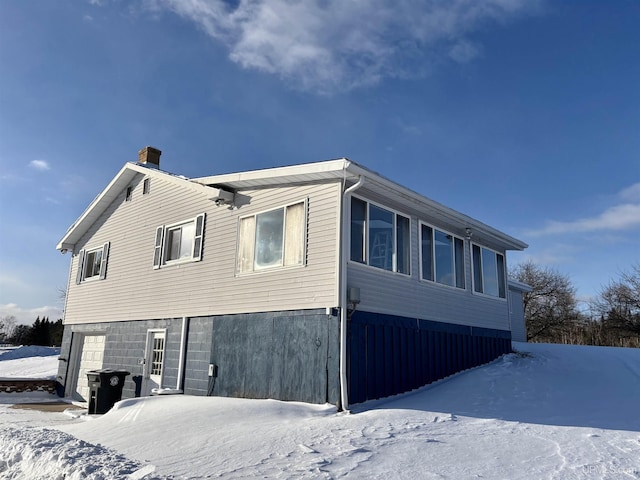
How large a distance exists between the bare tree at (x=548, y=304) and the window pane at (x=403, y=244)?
24.3 metres

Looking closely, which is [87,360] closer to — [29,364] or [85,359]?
[85,359]

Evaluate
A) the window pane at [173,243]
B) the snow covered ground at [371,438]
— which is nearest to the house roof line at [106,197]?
the window pane at [173,243]

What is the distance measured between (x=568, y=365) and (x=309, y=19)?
996cm

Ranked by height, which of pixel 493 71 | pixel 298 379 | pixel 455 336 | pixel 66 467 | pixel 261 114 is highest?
pixel 493 71

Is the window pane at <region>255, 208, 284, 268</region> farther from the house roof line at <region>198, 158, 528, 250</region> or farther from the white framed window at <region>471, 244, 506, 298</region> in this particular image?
the white framed window at <region>471, 244, 506, 298</region>

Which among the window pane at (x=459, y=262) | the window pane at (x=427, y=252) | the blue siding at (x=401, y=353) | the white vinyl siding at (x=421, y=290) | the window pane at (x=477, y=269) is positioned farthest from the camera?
the window pane at (x=477, y=269)

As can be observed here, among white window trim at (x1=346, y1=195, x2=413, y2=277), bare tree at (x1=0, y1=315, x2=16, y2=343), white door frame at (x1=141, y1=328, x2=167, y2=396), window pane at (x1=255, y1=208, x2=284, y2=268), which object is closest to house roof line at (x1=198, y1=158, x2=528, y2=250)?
white window trim at (x1=346, y1=195, x2=413, y2=277)

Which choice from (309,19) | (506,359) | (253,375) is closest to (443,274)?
(506,359)

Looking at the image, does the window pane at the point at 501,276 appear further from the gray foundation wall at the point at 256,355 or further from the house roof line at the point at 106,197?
the house roof line at the point at 106,197

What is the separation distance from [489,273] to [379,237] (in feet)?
17.0

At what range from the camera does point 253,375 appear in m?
9.28

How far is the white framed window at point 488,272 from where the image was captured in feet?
41.2

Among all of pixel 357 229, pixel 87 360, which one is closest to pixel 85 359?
pixel 87 360

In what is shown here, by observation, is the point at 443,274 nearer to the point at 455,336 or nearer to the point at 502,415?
the point at 455,336
